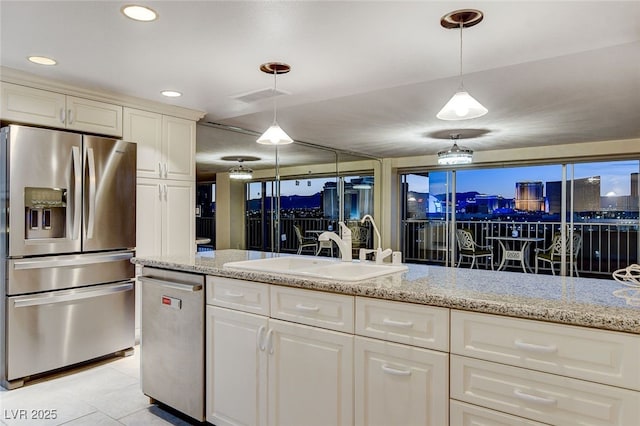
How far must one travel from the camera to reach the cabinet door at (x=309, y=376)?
1683 mm

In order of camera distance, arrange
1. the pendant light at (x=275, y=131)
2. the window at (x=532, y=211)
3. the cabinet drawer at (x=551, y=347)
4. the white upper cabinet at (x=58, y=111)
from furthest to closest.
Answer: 1. the window at (x=532, y=211)
2. the white upper cabinet at (x=58, y=111)
3. the pendant light at (x=275, y=131)
4. the cabinet drawer at (x=551, y=347)

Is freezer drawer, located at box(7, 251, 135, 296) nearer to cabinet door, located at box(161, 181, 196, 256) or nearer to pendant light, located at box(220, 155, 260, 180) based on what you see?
cabinet door, located at box(161, 181, 196, 256)

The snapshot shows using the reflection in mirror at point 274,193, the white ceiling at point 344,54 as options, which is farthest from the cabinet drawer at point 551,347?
the reflection in mirror at point 274,193

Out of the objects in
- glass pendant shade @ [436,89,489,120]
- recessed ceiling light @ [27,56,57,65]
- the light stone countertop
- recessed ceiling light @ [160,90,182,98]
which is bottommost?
the light stone countertop

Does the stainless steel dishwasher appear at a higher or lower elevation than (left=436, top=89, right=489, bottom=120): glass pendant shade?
lower

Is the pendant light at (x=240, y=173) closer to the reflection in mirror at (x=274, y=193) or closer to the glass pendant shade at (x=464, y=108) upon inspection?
the reflection in mirror at (x=274, y=193)

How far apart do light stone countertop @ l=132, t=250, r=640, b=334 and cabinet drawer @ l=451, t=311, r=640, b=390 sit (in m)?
0.03

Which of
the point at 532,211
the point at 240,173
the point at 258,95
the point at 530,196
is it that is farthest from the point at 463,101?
the point at 532,211

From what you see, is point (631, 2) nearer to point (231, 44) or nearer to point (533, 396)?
point (533, 396)

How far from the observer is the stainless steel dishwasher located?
219 centimetres

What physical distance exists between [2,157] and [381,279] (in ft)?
8.85

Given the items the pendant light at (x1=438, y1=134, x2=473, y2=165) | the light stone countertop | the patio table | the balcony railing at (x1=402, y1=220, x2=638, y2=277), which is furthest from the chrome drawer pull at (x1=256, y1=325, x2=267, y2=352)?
the patio table

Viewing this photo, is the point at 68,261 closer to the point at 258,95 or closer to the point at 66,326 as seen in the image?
the point at 66,326

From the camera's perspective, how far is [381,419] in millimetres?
1587
